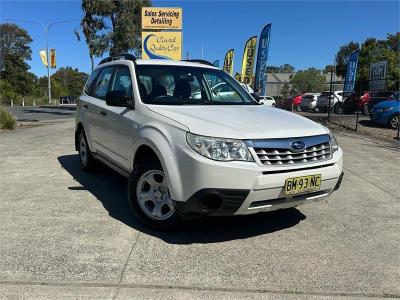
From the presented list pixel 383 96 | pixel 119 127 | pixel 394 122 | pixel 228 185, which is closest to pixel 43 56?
pixel 383 96

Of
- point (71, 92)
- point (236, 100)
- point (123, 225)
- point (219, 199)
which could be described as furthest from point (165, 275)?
point (71, 92)

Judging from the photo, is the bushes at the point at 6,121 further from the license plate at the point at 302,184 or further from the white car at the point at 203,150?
the license plate at the point at 302,184

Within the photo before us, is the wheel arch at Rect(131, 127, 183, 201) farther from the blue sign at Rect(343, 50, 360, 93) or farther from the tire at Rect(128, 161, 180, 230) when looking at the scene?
the blue sign at Rect(343, 50, 360, 93)

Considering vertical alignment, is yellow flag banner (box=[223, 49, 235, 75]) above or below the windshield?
above

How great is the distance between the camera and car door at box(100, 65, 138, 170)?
16.5 ft

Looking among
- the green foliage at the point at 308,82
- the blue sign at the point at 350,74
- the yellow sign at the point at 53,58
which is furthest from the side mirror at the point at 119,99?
the green foliage at the point at 308,82

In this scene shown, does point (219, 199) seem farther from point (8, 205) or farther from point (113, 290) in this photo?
point (8, 205)

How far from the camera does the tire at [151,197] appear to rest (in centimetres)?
439

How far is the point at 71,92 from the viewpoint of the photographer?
111 meters

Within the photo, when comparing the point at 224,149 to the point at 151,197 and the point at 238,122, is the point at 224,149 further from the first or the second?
the point at 151,197

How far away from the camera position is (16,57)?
79.1m

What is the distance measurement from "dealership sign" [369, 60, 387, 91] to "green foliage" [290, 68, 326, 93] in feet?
175

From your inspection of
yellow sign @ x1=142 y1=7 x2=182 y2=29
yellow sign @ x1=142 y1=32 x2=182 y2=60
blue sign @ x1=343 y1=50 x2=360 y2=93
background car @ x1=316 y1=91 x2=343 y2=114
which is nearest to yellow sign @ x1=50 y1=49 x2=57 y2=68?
yellow sign @ x1=142 y1=7 x2=182 y2=29

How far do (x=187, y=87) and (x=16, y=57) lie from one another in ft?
268
